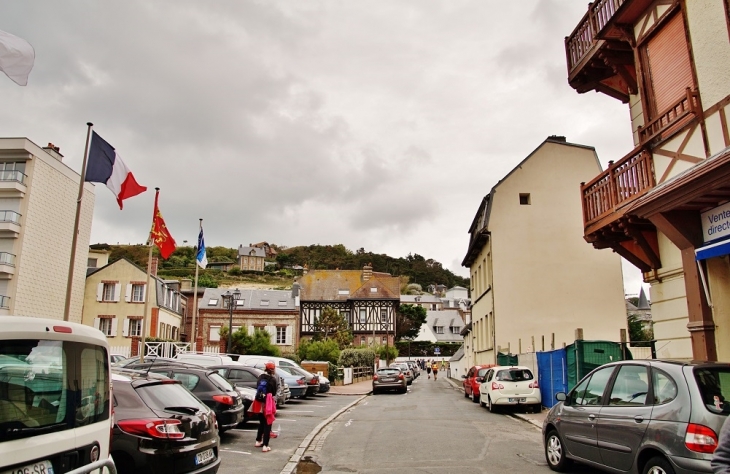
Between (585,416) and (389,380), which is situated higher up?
(585,416)

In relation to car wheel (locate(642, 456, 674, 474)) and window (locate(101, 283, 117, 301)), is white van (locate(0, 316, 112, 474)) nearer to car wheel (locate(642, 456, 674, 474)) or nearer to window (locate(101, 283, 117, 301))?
car wheel (locate(642, 456, 674, 474))

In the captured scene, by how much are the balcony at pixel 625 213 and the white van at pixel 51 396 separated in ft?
30.6

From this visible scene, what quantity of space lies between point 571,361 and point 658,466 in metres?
10.8

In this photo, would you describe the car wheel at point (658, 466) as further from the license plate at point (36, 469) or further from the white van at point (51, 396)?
the license plate at point (36, 469)

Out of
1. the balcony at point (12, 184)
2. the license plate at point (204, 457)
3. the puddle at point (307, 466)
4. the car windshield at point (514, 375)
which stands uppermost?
the balcony at point (12, 184)

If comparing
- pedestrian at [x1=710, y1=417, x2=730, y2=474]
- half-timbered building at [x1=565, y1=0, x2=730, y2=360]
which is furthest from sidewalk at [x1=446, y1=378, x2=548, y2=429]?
pedestrian at [x1=710, y1=417, x2=730, y2=474]

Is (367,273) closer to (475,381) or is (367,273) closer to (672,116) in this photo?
(475,381)

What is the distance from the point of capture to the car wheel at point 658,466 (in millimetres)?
6110

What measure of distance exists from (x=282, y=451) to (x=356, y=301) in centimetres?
5571

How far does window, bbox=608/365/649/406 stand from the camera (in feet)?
22.9

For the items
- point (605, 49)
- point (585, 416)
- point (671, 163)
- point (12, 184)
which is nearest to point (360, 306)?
point (12, 184)

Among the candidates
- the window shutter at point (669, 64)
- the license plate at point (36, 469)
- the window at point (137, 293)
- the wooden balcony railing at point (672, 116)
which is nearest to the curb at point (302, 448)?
the license plate at point (36, 469)

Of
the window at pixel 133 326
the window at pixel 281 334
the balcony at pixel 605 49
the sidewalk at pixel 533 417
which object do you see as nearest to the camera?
the balcony at pixel 605 49

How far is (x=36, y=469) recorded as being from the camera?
4395 mm
